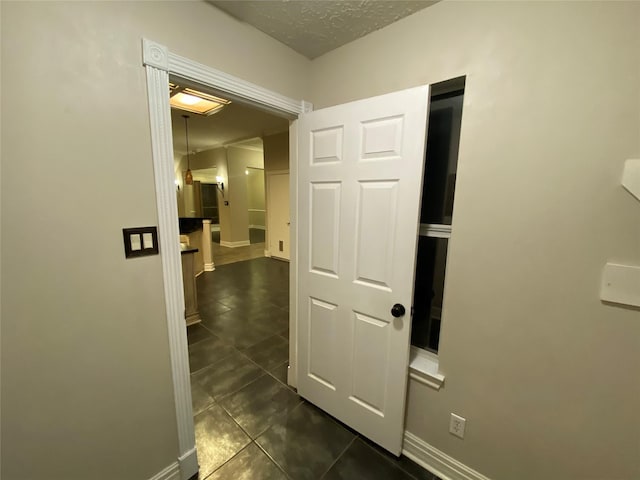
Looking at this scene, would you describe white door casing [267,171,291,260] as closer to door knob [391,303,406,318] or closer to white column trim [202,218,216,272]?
white column trim [202,218,216,272]

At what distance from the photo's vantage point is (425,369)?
4.52ft

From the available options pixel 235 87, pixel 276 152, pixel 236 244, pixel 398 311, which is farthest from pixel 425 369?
pixel 236 244

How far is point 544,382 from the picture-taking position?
3.47 ft

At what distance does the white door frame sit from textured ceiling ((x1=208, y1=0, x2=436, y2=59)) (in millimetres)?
306

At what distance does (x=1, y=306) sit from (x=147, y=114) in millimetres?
850

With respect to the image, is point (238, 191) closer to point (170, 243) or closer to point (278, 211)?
point (278, 211)

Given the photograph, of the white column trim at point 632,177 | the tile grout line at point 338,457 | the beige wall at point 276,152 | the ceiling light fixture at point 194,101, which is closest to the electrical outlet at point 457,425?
the tile grout line at point 338,457

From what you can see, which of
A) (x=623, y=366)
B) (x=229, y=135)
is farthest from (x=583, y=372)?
(x=229, y=135)

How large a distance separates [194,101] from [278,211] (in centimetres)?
286

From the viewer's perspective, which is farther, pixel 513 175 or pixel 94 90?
pixel 513 175

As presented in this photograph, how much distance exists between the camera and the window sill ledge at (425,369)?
1.33 m

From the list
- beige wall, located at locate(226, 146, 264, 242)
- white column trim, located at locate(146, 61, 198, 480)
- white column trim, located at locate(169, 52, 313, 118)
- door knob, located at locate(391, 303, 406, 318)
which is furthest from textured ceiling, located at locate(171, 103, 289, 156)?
door knob, located at locate(391, 303, 406, 318)

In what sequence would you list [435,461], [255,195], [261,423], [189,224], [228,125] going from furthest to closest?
[255,195] → [228,125] → [189,224] → [261,423] → [435,461]

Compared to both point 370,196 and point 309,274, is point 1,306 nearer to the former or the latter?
point 309,274
